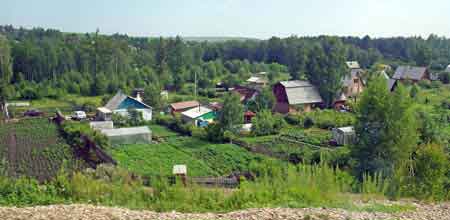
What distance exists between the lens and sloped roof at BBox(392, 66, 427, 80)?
38688 mm

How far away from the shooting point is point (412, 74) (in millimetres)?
39375

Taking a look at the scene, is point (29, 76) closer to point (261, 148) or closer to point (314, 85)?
point (314, 85)

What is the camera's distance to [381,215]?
618 centimetres

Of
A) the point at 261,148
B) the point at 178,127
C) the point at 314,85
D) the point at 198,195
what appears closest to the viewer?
the point at 198,195

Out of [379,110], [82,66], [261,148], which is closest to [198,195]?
[379,110]

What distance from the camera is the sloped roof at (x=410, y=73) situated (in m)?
38.7

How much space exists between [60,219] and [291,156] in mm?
11317

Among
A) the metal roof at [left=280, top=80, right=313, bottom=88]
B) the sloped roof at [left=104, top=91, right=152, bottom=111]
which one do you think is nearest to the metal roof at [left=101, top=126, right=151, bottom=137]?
the sloped roof at [left=104, top=91, right=152, bottom=111]

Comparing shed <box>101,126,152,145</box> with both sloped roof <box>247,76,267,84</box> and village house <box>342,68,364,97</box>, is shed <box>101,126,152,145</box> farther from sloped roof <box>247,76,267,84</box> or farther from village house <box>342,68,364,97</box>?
sloped roof <box>247,76,267,84</box>

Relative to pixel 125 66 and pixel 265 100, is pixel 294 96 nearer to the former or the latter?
pixel 265 100

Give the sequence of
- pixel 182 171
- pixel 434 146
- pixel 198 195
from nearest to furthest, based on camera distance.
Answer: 1. pixel 198 195
2. pixel 434 146
3. pixel 182 171

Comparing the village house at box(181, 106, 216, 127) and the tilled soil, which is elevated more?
the tilled soil

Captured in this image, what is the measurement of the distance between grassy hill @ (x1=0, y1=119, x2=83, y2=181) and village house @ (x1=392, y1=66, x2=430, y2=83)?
93.6ft

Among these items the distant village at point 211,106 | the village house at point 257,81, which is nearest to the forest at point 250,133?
the distant village at point 211,106
